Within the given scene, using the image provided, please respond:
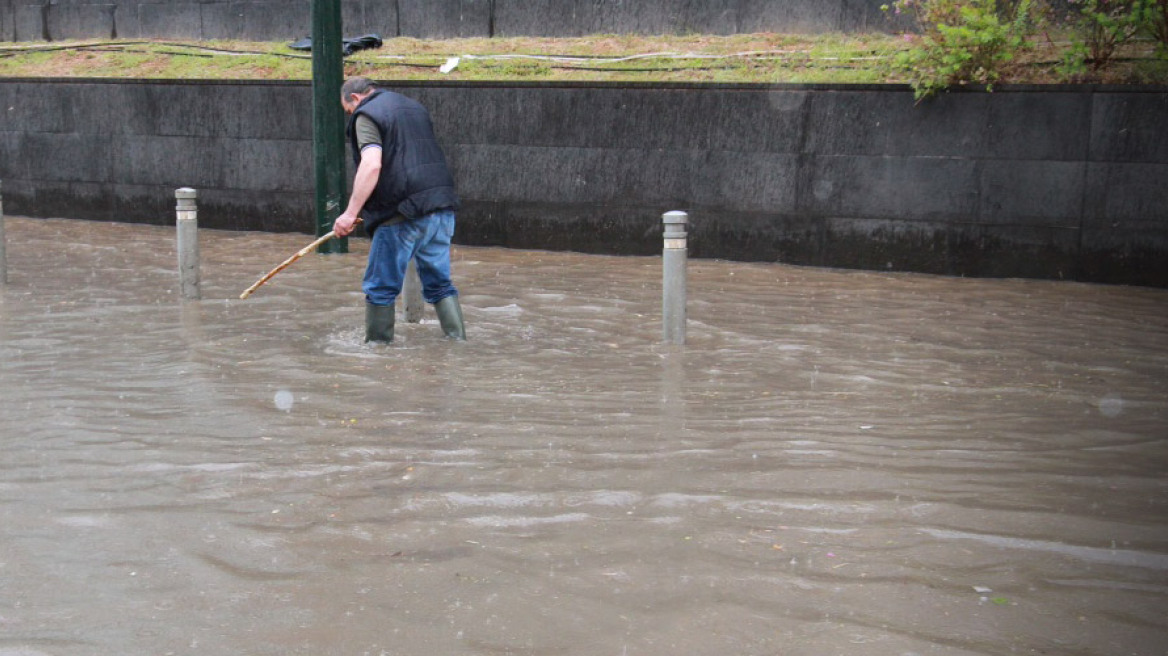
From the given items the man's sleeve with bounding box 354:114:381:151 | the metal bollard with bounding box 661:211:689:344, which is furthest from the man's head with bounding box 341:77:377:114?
the metal bollard with bounding box 661:211:689:344

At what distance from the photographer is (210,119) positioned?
15.2 m

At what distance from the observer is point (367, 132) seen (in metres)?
8.05

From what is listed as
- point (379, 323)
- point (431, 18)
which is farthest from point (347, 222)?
point (431, 18)

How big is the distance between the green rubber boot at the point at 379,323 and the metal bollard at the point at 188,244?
8.01 ft

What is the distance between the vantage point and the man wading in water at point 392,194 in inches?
317

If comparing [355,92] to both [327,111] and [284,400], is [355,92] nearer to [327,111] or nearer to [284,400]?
[284,400]

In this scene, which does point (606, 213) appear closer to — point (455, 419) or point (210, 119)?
point (210, 119)

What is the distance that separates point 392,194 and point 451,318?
0.92 m

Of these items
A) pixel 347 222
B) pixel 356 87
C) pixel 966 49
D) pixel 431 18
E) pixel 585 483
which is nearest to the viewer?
pixel 585 483

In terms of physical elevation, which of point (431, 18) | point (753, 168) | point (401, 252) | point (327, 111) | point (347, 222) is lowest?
point (401, 252)

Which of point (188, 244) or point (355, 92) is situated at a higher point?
point (355, 92)

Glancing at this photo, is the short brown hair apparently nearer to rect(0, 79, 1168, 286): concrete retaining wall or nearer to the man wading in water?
the man wading in water

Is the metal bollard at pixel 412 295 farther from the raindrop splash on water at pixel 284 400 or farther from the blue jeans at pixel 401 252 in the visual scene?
the raindrop splash on water at pixel 284 400

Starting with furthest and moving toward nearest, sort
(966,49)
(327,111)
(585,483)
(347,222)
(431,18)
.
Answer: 1. (431,18)
2. (327,111)
3. (966,49)
4. (347,222)
5. (585,483)
